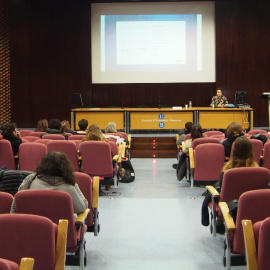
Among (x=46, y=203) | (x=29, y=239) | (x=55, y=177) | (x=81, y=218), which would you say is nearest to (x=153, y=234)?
(x=81, y=218)

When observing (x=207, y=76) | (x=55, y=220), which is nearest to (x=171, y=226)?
(x=55, y=220)

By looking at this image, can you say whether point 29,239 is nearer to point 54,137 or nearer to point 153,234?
point 153,234

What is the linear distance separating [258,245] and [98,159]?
410 cm

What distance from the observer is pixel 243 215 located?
3096 mm

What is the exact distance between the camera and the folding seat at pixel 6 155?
253 inches

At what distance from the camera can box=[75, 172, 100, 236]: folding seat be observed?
13.1 feet

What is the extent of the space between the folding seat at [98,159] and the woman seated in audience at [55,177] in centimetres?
287

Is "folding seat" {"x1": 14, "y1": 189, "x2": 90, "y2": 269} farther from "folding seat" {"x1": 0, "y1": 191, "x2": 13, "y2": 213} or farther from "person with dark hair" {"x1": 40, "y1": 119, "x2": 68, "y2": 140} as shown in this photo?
"person with dark hair" {"x1": 40, "y1": 119, "x2": 68, "y2": 140}

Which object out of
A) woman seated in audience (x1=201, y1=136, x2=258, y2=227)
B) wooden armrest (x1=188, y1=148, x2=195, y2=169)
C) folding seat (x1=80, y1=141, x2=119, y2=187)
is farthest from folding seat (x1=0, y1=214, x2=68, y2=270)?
wooden armrest (x1=188, y1=148, x2=195, y2=169)

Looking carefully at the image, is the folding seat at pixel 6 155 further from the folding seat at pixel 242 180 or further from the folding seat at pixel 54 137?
the folding seat at pixel 242 180

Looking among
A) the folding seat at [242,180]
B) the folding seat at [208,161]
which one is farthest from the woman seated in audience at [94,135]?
the folding seat at [242,180]

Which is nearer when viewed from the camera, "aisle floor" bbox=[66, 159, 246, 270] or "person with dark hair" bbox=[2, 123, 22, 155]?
"aisle floor" bbox=[66, 159, 246, 270]

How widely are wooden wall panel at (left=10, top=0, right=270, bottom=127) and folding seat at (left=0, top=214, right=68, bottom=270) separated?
12596 mm

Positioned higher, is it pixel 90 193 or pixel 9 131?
pixel 9 131
